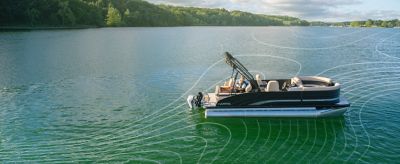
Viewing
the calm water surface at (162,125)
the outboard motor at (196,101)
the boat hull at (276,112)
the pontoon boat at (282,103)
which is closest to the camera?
the calm water surface at (162,125)

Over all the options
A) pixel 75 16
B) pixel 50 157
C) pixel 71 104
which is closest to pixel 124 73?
pixel 71 104

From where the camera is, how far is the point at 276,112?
21.9m

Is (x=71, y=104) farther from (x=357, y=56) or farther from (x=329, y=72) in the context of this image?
(x=357, y=56)

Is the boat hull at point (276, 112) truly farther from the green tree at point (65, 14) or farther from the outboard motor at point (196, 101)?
the green tree at point (65, 14)

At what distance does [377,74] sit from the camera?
38.2 m

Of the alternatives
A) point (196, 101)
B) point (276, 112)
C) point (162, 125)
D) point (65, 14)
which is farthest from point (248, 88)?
point (65, 14)

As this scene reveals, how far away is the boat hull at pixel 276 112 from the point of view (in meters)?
21.8

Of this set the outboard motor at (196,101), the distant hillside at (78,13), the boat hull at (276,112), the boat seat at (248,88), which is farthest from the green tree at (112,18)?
the boat hull at (276,112)

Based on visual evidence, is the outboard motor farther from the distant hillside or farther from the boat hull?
the distant hillside

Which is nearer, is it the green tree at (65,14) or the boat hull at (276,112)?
the boat hull at (276,112)

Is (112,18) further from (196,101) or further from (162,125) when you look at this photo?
(162,125)

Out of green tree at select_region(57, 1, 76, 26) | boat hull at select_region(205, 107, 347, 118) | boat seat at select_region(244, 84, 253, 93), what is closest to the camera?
boat hull at select_region(205, 107, 347, 118)

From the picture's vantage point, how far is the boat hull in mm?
21812

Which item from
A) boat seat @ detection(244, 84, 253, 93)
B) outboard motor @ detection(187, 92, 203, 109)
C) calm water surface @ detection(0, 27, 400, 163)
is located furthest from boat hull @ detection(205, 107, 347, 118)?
outboard motor @ detection(187, 92, 203, 109)
